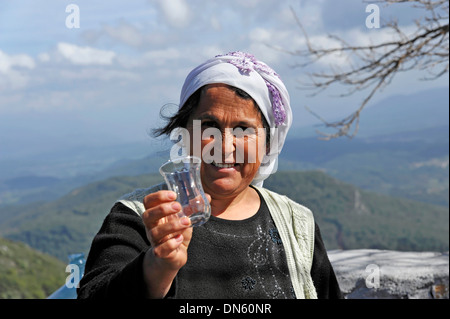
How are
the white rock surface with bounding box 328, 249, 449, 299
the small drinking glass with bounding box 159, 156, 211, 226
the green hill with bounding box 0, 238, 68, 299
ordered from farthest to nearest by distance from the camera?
the green hill with bounding box 0, 238, 68, 299 < the white rock surface with bounding box 328, 249, 449, 299 < the small drinking glass with bounding box 159, 156, 211, 226

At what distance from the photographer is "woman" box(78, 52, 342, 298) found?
72.9 inches

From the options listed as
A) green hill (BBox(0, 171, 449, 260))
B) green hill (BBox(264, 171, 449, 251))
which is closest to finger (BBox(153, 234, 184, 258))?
green hill (BBox(0, 171, 449, 260))

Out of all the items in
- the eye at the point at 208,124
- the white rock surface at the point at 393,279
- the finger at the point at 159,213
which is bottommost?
the white rock surface at the point at 393,279

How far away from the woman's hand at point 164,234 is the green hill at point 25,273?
314 inches

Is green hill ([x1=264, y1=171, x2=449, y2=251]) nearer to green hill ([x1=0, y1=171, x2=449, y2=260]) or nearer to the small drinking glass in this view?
green hill ([x1=0, y1=171, x2=449, y2=260])

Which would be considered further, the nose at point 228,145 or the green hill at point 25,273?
the green hill at point 25,273

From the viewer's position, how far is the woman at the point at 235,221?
1.85 metres

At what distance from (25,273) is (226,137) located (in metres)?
9.62

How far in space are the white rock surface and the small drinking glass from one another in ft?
12.4

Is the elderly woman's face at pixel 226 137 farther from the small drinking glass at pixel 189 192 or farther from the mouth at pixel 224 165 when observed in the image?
the small drinking glass at pixel 189 192

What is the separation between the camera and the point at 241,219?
2.17 meters

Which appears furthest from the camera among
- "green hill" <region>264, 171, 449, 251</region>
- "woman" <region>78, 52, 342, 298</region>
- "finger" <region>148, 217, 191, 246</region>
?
"green hill" <region>264, 171, 449, 251</region>

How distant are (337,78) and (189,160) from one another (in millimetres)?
5236

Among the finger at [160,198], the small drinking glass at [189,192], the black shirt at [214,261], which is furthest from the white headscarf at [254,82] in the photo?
the finger at [160,198]
